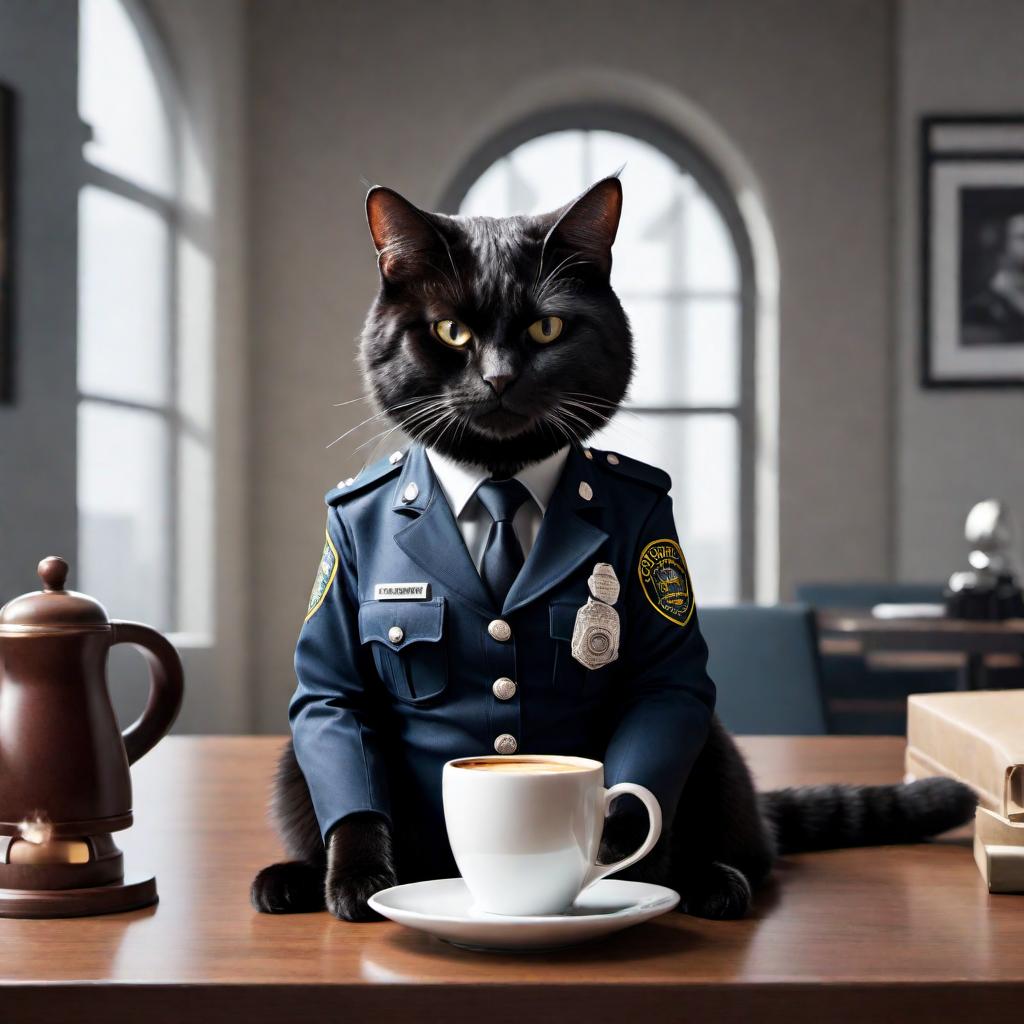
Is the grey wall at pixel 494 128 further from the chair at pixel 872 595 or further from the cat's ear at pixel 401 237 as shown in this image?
the cat's ear at pixel 401 237

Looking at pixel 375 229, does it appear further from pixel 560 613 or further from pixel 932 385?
pixel 932 385

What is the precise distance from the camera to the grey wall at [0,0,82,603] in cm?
281

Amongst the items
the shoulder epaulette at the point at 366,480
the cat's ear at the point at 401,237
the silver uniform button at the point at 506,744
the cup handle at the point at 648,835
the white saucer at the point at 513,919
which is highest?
the cat's ear at the point at 401,237

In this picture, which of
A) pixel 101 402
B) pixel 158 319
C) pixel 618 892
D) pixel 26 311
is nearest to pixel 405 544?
pixel 618 892

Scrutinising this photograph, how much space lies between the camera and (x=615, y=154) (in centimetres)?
443

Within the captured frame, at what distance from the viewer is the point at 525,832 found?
21.6 inches

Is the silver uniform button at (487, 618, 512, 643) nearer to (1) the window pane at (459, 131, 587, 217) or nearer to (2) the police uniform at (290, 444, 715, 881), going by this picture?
(2) the police uniform at (290, 444, 715, 881)

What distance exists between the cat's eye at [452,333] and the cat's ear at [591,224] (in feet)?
0.21

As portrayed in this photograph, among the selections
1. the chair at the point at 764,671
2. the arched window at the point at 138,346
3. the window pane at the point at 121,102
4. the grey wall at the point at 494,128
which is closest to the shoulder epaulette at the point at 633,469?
the chair at the point at 764,671

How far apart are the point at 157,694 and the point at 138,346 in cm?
332

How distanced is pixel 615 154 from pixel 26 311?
232cm

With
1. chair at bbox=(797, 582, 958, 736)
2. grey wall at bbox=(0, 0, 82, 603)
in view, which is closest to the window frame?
grey wall at bbox=(0, 0, 82, 603)

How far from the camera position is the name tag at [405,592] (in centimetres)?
68

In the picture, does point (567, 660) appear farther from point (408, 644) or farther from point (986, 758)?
point (986, 758)
